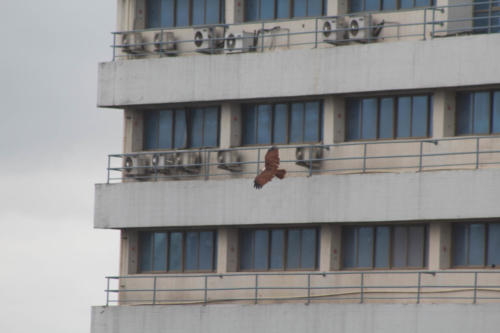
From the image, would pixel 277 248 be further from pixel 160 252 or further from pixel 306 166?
pixel 160 252

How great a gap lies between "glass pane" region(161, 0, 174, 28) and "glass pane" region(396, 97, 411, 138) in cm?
786

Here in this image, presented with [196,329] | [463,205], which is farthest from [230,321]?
[463,205]

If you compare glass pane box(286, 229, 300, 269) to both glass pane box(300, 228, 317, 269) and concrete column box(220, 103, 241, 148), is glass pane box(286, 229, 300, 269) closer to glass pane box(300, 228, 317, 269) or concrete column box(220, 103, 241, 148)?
glass pane box(300, 228, 317, 269)

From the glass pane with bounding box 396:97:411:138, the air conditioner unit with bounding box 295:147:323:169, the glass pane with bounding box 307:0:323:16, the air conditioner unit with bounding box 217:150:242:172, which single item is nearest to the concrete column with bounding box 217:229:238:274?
the air conditioner unit with bounding box 217:150:242:172

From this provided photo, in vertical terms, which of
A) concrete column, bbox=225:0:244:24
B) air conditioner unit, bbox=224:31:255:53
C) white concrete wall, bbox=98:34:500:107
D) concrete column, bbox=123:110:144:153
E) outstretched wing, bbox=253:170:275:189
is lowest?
outstretched wing, bbox=253:170:275:189

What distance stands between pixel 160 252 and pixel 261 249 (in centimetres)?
325

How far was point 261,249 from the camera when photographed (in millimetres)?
49406

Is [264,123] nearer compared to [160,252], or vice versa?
[264,123]

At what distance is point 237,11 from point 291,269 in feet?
25.0

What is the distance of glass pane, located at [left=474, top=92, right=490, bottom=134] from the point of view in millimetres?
46312

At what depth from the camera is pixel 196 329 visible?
48156mm

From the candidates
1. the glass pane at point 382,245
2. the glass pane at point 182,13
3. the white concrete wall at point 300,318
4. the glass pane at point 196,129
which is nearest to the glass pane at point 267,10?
the glass pane at point 182,13

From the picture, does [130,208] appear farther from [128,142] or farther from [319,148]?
[319,148]

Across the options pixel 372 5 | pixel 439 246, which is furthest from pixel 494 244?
pixel 372 5
